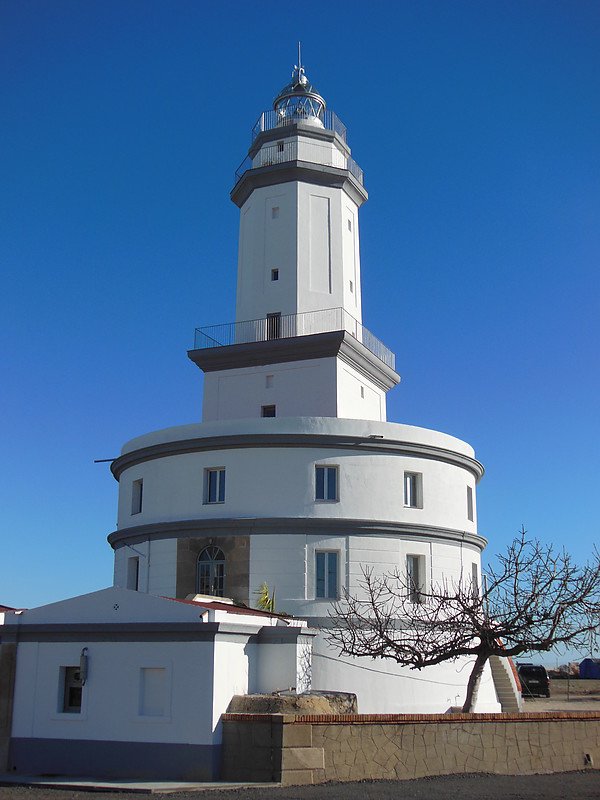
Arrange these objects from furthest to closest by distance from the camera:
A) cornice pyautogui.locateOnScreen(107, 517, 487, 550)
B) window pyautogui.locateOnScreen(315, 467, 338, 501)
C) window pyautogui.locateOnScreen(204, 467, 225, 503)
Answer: window pyautogui.locateOnScreen(204, 467, 225, 503) < window pyautogui.locateOnScreen(315, 467, 338, 501) < cornice pyautogui.locateOnScreen(107, 517, 487, 550)

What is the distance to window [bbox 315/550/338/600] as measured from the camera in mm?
26922

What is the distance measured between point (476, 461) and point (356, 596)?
276 inches

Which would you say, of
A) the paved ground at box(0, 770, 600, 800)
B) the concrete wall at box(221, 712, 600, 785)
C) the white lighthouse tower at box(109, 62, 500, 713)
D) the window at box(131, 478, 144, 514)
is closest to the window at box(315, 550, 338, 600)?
the white lighthouse tower at box(109, 62, 500, 713)

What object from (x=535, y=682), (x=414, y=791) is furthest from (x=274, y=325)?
(x=535, y=682)

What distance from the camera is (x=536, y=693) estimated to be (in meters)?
46.5

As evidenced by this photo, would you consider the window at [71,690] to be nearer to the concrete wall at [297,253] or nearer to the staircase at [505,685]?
the staircase at [505,685]

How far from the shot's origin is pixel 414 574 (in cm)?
2830

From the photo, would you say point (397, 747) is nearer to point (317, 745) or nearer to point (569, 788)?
point (317, 745)

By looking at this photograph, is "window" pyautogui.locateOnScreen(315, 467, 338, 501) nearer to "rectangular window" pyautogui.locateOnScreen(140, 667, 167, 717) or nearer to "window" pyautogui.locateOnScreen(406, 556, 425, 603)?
"window" pyautogui.locateOnScreen(406, 556, 425, 603)

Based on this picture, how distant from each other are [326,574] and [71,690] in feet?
28.9

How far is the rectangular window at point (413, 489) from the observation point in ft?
94.3

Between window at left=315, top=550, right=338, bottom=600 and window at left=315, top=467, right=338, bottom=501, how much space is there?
63.4 inches

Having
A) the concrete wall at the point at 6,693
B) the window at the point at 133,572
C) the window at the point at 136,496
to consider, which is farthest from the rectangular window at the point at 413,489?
the concrete wall at the point at 6,693

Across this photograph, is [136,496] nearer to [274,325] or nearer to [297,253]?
[274,325]
